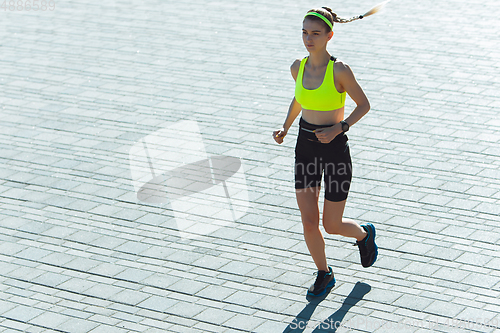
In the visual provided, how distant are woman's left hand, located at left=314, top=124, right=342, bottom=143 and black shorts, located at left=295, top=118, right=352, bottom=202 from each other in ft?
0.36

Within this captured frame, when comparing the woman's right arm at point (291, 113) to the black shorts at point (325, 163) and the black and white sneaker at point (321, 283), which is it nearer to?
the black shorts at point (325, 163)

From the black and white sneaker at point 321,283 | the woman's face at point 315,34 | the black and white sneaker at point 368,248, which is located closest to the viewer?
the woman's face at point 315,34

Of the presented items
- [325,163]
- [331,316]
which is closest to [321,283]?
[331,316]

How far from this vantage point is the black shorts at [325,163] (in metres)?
5.22

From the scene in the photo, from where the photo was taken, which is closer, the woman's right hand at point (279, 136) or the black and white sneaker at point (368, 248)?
the woman's right hand at point (279, 136)

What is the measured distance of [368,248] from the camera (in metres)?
5.68

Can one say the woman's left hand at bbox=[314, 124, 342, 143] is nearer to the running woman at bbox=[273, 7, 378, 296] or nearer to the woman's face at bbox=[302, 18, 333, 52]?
the running woman at bbox=[273, 7, 378, 296]

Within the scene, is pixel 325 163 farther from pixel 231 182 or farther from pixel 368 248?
pixel 231 182

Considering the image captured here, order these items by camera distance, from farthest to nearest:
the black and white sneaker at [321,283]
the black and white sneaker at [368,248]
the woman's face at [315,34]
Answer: the black and white sneaker at [368,248] → the black and white sneaker at [321,283] → the woman's face at [315,34]

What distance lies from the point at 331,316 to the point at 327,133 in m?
1.40

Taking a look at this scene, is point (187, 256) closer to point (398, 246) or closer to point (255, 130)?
point (398, 246)

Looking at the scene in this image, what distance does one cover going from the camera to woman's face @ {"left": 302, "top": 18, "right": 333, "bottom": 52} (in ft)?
16.4

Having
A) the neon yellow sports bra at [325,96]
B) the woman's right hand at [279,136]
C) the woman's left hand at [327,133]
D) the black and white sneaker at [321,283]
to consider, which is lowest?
the black and white sneaker at [321,283]

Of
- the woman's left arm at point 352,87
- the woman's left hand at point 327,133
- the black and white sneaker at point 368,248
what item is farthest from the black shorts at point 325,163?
the black and white sneaker at point 368,248
